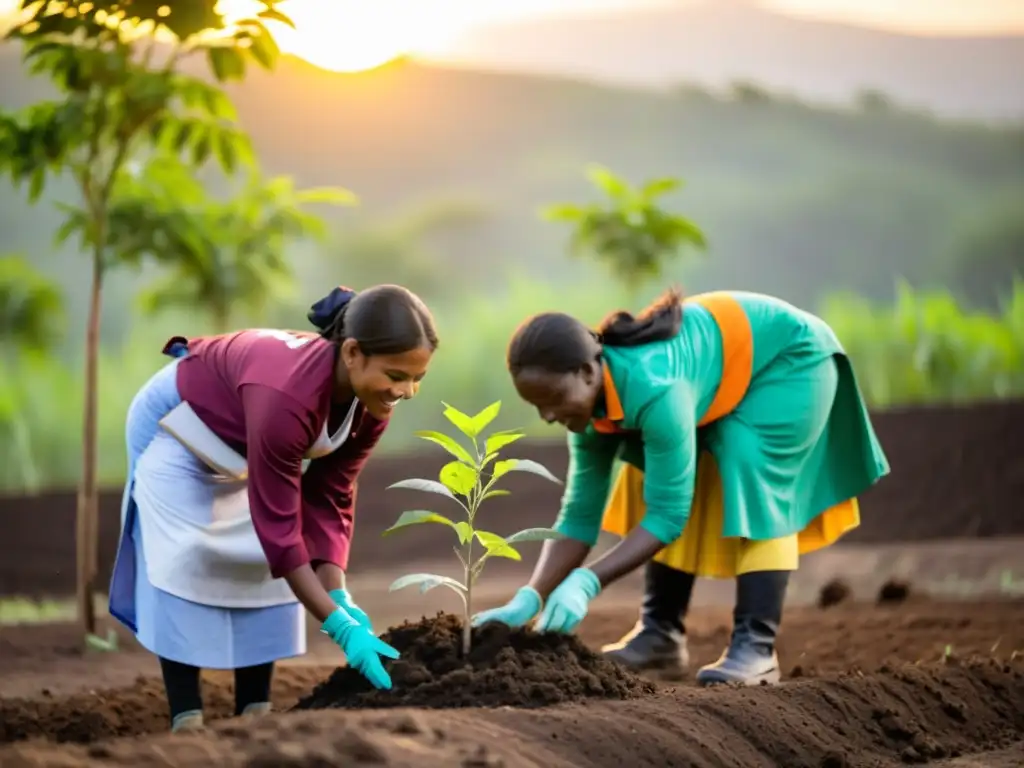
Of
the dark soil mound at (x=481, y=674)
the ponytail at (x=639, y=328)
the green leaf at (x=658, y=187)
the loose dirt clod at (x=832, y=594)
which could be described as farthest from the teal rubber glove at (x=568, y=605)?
the green leaf at (x=658, y=187)

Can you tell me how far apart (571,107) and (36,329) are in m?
6.65

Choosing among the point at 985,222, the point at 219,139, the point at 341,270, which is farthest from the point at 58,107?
the point at 985,222

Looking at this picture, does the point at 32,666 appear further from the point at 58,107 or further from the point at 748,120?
the point at 748,120

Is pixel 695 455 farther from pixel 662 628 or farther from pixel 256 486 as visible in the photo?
pixel 256 486

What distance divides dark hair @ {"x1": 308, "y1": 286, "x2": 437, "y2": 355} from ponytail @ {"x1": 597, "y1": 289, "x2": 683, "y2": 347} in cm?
74

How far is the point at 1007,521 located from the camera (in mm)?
7520

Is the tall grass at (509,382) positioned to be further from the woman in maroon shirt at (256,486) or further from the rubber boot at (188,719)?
the rubber boot at (188,719)

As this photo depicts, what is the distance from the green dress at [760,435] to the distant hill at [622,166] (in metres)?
7.26

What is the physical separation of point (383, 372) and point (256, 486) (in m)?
0.35

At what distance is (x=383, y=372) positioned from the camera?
9.45 feet

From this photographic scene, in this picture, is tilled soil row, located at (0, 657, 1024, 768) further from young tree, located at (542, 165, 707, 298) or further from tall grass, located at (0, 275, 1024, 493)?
tall grass, located at (0, 275, 1024, 493)

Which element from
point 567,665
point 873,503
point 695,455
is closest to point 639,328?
point 695,455

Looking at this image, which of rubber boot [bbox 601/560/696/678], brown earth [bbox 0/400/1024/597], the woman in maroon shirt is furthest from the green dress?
brown earth [bbox 0/400/1024/597]

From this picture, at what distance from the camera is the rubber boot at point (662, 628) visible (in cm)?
412
